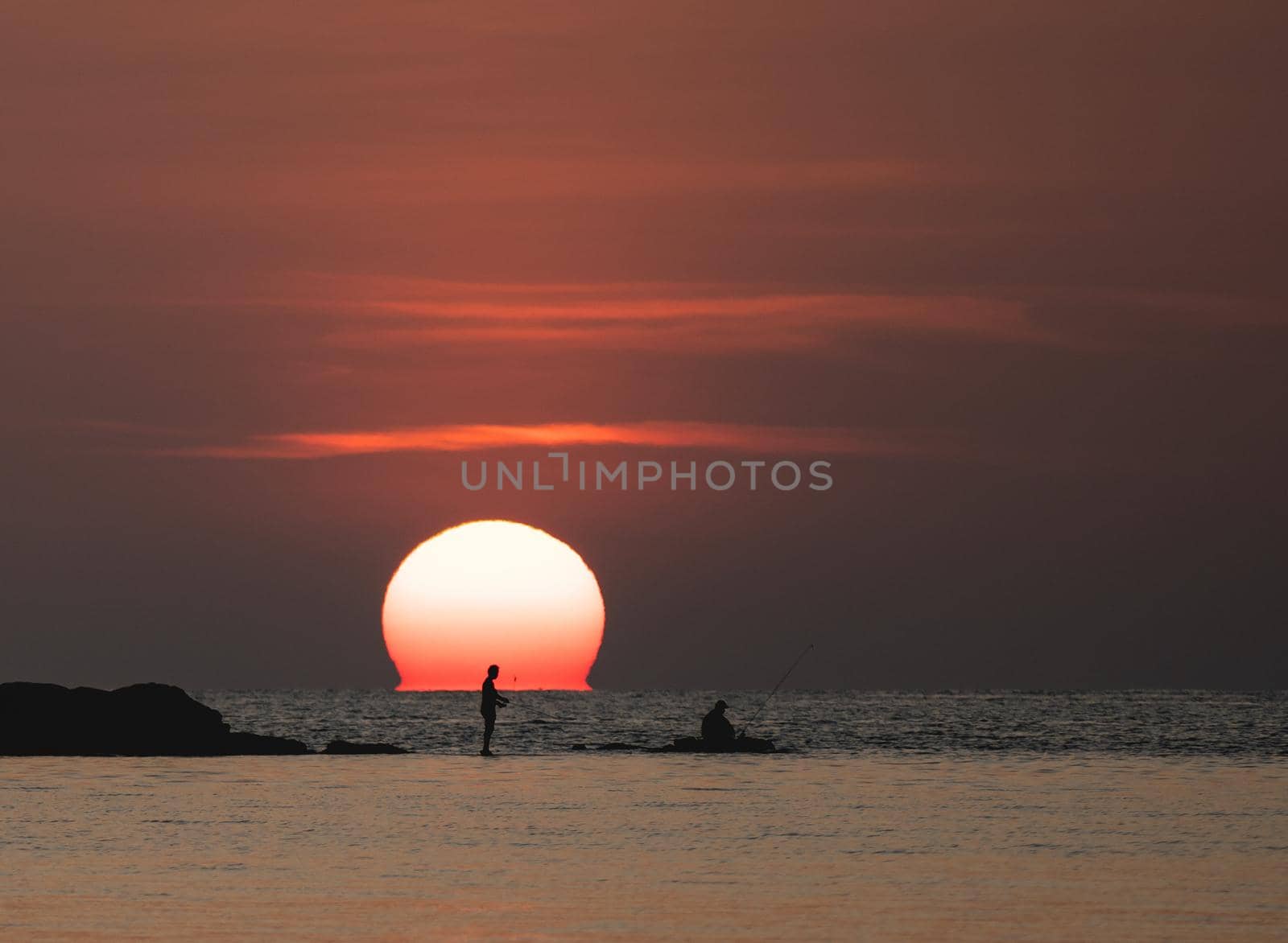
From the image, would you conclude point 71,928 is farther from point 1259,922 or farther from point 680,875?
point 1259,922

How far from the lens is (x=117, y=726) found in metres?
44.0

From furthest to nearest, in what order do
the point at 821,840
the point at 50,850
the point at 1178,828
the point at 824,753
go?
the point at 824,753, the point at 1178,828, the point at 821,840, the point at 50,850

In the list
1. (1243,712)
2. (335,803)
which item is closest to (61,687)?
(335,803)

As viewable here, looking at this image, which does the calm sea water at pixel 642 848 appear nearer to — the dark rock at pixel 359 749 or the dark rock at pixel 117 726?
the dark rock at pixel 359 749

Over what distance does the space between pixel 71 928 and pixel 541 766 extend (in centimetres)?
2090

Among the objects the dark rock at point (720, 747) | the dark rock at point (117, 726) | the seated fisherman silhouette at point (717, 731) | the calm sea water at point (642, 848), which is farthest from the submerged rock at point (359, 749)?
the seated fisherman silhouette at point (717, 731)

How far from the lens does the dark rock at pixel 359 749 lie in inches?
1607

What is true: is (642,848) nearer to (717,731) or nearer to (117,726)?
(717,731)

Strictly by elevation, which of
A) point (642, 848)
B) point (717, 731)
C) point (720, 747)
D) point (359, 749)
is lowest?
point (642, 848)

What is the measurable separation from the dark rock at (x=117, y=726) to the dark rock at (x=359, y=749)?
1.11m

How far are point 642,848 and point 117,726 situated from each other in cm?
2744

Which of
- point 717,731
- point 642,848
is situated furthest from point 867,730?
point 642,848

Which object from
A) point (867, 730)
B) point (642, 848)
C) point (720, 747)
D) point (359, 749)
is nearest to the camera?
point (642, 848)

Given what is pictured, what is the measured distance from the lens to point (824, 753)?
41.9 metres
